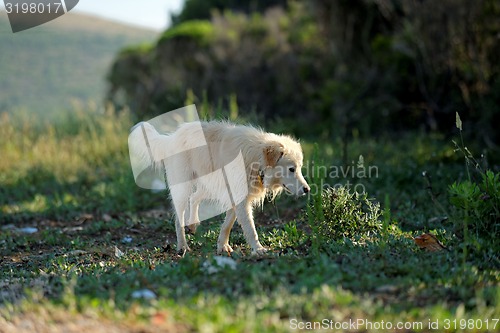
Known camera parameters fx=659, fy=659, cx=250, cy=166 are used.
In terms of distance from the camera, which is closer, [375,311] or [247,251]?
[375,311]

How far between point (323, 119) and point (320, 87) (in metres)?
1.18

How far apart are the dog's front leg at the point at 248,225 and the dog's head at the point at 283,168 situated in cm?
29

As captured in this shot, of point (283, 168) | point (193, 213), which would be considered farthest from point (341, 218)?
point (193, 213)

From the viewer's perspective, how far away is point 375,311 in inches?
159

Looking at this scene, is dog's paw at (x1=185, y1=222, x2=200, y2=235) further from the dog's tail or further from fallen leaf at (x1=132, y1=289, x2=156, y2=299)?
fallen leaf at (x1=132, y1=289, x2=156, y2=299)

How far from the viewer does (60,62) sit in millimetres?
35375

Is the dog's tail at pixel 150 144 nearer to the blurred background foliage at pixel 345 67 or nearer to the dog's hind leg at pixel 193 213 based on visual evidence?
the dog's hind leg at pixel 193 213

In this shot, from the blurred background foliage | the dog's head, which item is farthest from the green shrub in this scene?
the dog's head

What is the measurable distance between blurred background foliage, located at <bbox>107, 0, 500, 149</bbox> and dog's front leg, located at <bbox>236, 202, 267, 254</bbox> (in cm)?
484

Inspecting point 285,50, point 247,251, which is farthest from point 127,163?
point 285,50

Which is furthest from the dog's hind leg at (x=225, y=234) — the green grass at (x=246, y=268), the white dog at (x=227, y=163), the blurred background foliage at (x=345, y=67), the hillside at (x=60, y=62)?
the hillside at (x=60, y=62)

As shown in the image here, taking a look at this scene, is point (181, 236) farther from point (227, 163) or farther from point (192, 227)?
point (227, 163)

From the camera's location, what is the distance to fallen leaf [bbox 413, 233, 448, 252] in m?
5.80

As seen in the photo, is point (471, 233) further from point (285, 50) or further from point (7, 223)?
point (285, 50)
